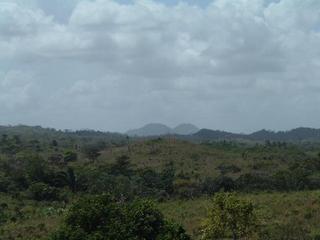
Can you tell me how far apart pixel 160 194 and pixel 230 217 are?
34759 millimetres

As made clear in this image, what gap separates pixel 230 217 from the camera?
27.3 meters

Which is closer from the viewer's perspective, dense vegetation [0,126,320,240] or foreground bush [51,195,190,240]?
foreground bush [51,195,190,240]

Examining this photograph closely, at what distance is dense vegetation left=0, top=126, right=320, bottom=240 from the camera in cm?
2558

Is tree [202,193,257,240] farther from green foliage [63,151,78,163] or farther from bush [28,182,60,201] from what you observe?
green foliage [63,151,78,163]

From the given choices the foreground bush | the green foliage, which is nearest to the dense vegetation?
the foreground bush

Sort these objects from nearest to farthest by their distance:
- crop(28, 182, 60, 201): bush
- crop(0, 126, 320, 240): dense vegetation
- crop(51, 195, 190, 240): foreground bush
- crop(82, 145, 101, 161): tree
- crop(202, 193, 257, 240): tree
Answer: crop(51, 195, 190, 240): foreground bush < crop(0, 126, 320, 240): dense vegetation < crop(202, 193, 257, 240): tree < crop(28, 182, 60, 201): bush < crop(82, 145, 101, 161): tree

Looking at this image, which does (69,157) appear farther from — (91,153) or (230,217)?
(230,217)

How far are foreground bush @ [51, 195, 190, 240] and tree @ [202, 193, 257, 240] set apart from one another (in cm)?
264

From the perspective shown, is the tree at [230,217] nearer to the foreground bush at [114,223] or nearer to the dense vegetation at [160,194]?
the dense vegetation at [160,194]

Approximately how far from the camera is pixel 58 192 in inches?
2447

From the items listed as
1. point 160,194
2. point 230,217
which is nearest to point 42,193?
point 160,194

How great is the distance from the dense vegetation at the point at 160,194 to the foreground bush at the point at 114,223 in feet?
0.15

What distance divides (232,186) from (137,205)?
127 feet

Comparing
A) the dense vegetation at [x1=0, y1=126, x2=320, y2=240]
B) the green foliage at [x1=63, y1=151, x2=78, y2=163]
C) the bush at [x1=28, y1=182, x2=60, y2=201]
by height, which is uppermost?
the green foliage at [x1=63, y1=151, x2=78, y2=163]
